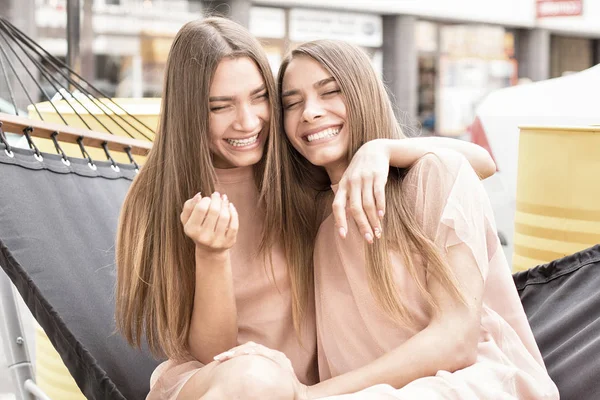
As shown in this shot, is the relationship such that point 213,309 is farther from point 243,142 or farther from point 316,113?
point 316,113

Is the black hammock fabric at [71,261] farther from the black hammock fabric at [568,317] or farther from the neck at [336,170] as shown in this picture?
the black hammock fabric at [568,317]

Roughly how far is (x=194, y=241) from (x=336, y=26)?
11848mm

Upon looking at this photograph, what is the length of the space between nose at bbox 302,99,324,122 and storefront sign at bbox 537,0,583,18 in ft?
40.3

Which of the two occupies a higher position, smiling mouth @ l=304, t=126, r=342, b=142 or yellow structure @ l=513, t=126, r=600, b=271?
smiling mouth @ l=304, t=126, r=342, b=142

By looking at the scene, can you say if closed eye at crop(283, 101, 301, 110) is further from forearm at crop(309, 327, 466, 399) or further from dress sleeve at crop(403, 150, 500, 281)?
forearm at crop(309, 327, 466, 399)

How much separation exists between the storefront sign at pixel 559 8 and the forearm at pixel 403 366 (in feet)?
41.1

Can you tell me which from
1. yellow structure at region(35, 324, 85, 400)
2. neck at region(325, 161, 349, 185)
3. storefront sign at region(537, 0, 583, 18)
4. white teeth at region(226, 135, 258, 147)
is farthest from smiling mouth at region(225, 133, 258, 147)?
storefront sign at region(537, 0, 583, 18)

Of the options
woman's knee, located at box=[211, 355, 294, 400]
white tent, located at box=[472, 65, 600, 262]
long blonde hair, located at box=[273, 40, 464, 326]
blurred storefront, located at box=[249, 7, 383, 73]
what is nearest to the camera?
woman's knee, located at box=[211, 355, 294, 400]

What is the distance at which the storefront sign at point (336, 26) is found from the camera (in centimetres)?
1309

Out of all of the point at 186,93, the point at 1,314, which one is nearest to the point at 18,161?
the point at 1,314

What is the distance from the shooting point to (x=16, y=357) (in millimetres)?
3020

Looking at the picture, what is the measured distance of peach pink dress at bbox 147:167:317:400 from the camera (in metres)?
2.16

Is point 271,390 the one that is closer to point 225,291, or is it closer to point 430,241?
point 225,291

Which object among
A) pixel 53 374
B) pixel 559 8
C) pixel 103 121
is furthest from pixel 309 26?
pixel 53 374
